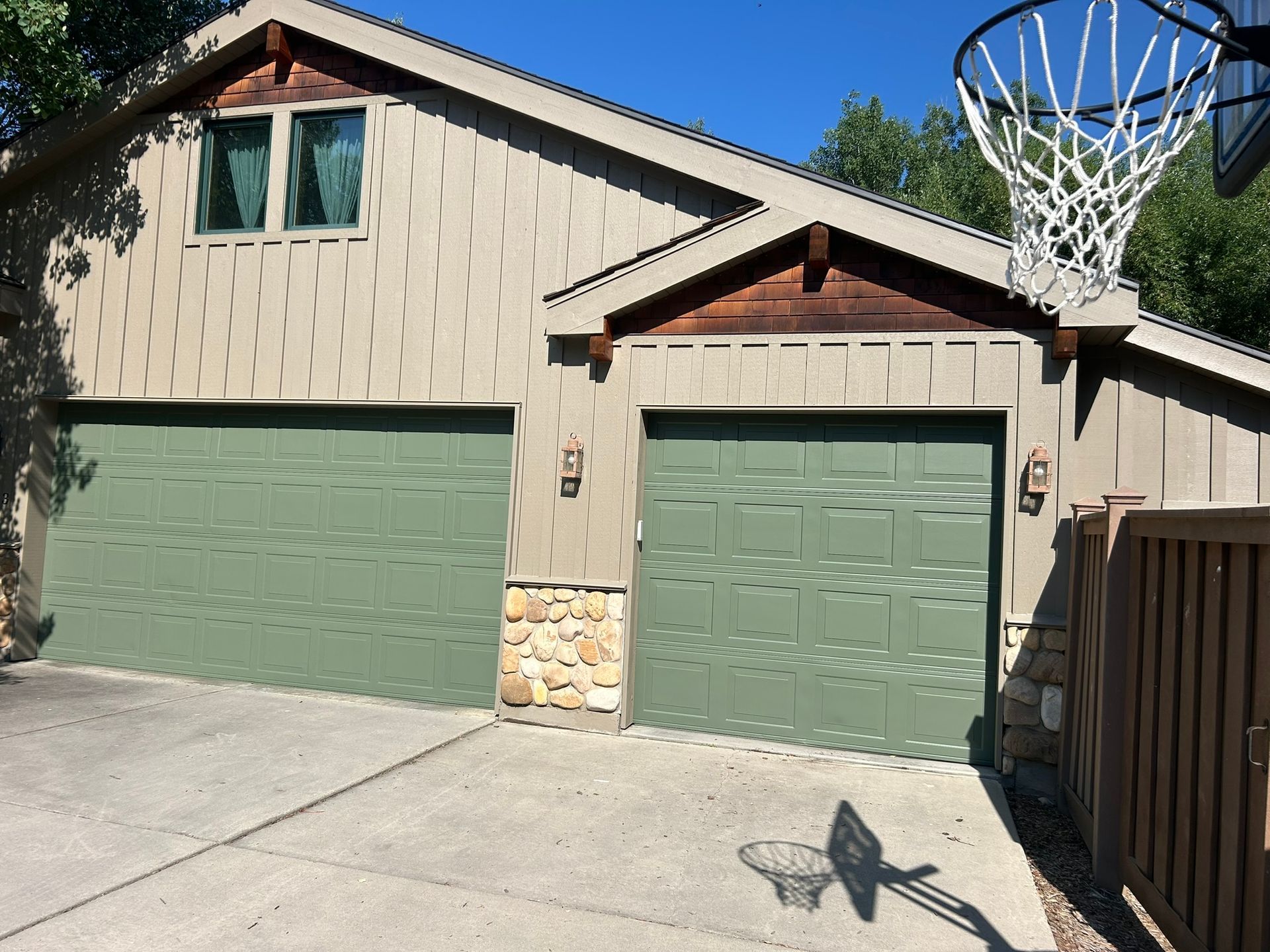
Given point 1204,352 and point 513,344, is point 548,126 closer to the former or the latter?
point 513,344

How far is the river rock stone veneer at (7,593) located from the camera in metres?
8.45

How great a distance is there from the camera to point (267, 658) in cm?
792

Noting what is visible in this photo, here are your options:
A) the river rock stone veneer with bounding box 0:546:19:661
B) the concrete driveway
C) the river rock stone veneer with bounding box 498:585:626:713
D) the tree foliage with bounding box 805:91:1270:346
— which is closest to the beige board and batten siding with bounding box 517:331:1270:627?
the river rock stone veneer with bounding box 498:585:626:713

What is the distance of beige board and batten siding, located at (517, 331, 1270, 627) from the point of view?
5.98 metres

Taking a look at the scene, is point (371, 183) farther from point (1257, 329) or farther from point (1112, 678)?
point (1257, 329)

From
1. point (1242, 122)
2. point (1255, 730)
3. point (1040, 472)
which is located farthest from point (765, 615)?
point (1242, 122)

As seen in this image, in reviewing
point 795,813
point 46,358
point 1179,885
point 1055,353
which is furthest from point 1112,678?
point 46,358

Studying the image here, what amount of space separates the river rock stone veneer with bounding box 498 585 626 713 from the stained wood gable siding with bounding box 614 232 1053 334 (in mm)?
2212

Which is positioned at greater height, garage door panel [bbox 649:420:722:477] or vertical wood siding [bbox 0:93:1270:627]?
vertical wood siding [bbox 0:93:1270:627]

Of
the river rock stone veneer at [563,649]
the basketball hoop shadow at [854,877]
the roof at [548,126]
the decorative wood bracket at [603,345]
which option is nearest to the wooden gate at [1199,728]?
the basketball hoop shadow at [854,877]

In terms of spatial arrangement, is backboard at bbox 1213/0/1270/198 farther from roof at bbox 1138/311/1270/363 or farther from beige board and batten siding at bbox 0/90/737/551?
beige board and batten siding at bbox 0/90/737/551

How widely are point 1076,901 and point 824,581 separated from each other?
277 cm

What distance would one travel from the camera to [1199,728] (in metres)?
3.35

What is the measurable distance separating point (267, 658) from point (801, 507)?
16.3ft
